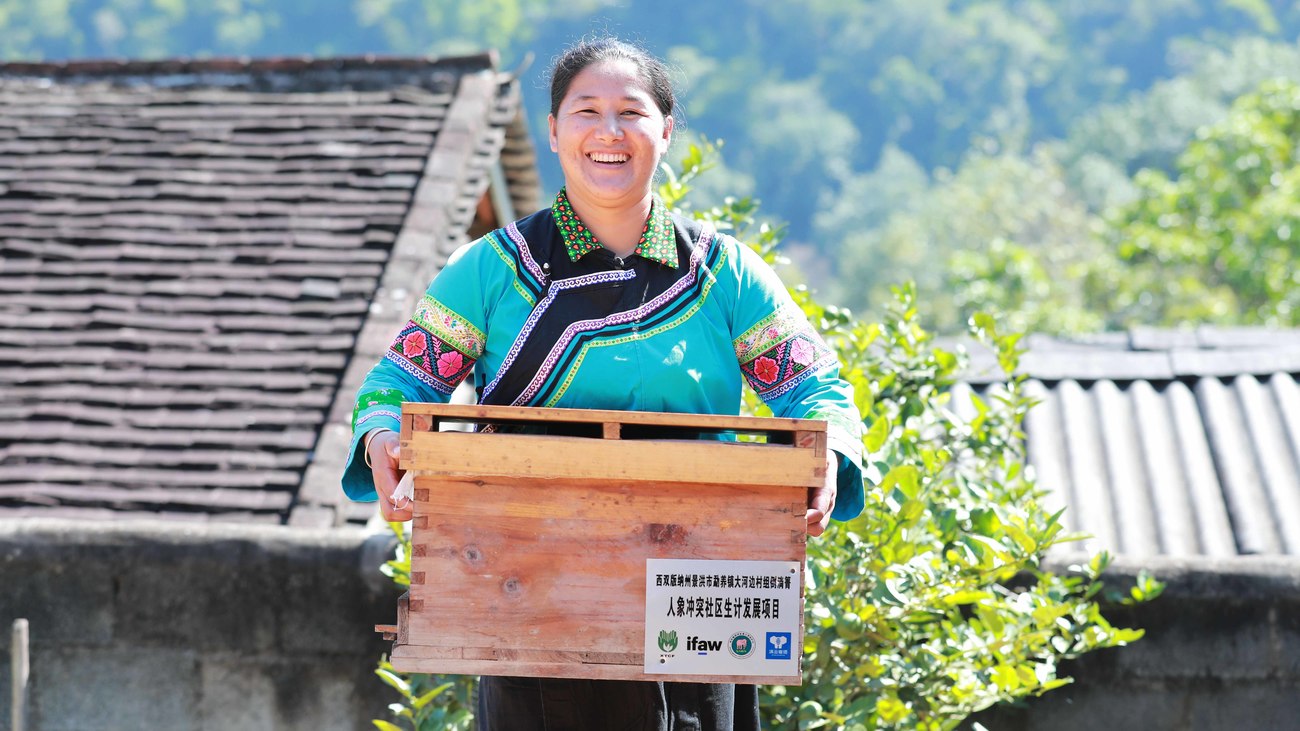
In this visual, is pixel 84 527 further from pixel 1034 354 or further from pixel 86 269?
pixel 1034 354

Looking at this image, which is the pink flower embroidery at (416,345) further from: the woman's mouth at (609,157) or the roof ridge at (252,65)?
the roof ridge at (252,65)

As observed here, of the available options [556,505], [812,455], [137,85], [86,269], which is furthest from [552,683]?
[137,85]

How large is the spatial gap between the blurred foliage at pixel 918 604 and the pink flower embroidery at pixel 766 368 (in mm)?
661

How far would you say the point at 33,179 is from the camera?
730 centimetres

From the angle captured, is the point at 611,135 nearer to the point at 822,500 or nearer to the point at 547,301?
the point at 547,301

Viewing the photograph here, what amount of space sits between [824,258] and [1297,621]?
77.1 m

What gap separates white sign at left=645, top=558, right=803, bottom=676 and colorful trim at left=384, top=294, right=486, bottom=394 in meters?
0.50

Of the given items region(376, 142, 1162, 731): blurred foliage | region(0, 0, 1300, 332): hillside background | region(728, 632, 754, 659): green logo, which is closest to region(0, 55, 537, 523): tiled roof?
region(376, 142, 1162, 731): blurred foliage

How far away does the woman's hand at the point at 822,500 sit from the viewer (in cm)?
231

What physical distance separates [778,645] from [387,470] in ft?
2.18

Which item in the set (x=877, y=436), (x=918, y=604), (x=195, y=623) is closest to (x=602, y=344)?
(x=877, y=436)

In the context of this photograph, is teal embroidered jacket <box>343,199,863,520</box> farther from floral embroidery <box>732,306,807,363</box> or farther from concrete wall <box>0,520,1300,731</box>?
concrete wall <box>0,520,1300,731</box>

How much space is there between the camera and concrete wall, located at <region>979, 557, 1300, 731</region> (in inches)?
145

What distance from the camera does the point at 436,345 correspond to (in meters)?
2.49
